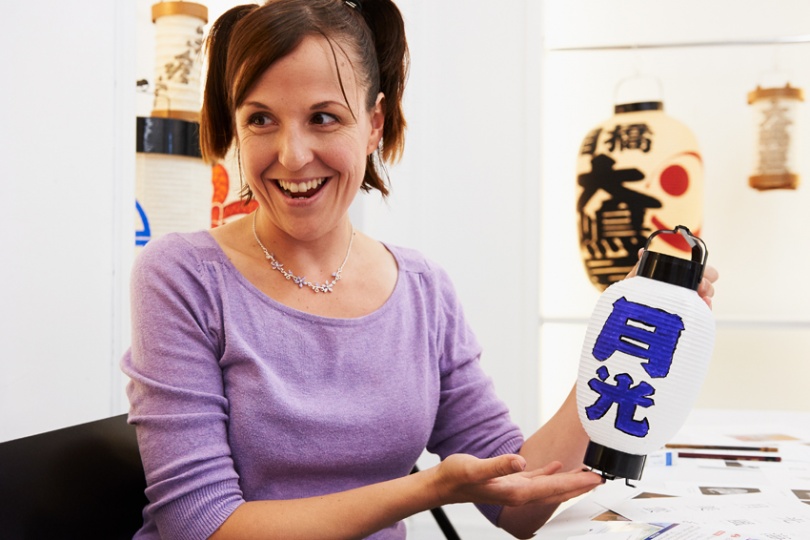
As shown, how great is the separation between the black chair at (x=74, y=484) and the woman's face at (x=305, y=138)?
357 millimetres

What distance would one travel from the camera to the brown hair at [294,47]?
1089 millimetres

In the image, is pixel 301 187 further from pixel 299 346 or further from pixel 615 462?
pixel 615 462

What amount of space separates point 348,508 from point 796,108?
2.03 meters

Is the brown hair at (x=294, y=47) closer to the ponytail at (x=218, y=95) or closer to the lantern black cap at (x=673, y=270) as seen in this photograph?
the ponytail at (x=218, y=95)

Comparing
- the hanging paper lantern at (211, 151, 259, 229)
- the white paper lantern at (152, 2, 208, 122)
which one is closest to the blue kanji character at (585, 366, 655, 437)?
the white paper lantern at (152, 2, 208, 122)

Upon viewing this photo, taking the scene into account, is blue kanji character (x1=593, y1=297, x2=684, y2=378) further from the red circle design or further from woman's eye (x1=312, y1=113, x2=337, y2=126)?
the red circle design

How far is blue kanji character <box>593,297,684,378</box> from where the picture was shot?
0.82 m

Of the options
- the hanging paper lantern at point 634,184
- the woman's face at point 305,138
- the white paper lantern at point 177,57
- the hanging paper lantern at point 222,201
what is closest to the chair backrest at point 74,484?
the woman's face at point 305,138

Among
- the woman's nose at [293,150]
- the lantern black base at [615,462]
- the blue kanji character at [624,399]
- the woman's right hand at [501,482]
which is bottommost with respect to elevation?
the woman's right hand at [501,482]

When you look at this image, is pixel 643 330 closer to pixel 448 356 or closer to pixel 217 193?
pixel 448 356

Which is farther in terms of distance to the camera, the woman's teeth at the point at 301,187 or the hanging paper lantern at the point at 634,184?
the hanging paper lantern at the point at 634,184

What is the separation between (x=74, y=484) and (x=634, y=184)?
69.2 inches

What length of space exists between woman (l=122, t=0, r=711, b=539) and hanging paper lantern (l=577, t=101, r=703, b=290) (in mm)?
1165

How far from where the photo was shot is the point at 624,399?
84 cm
